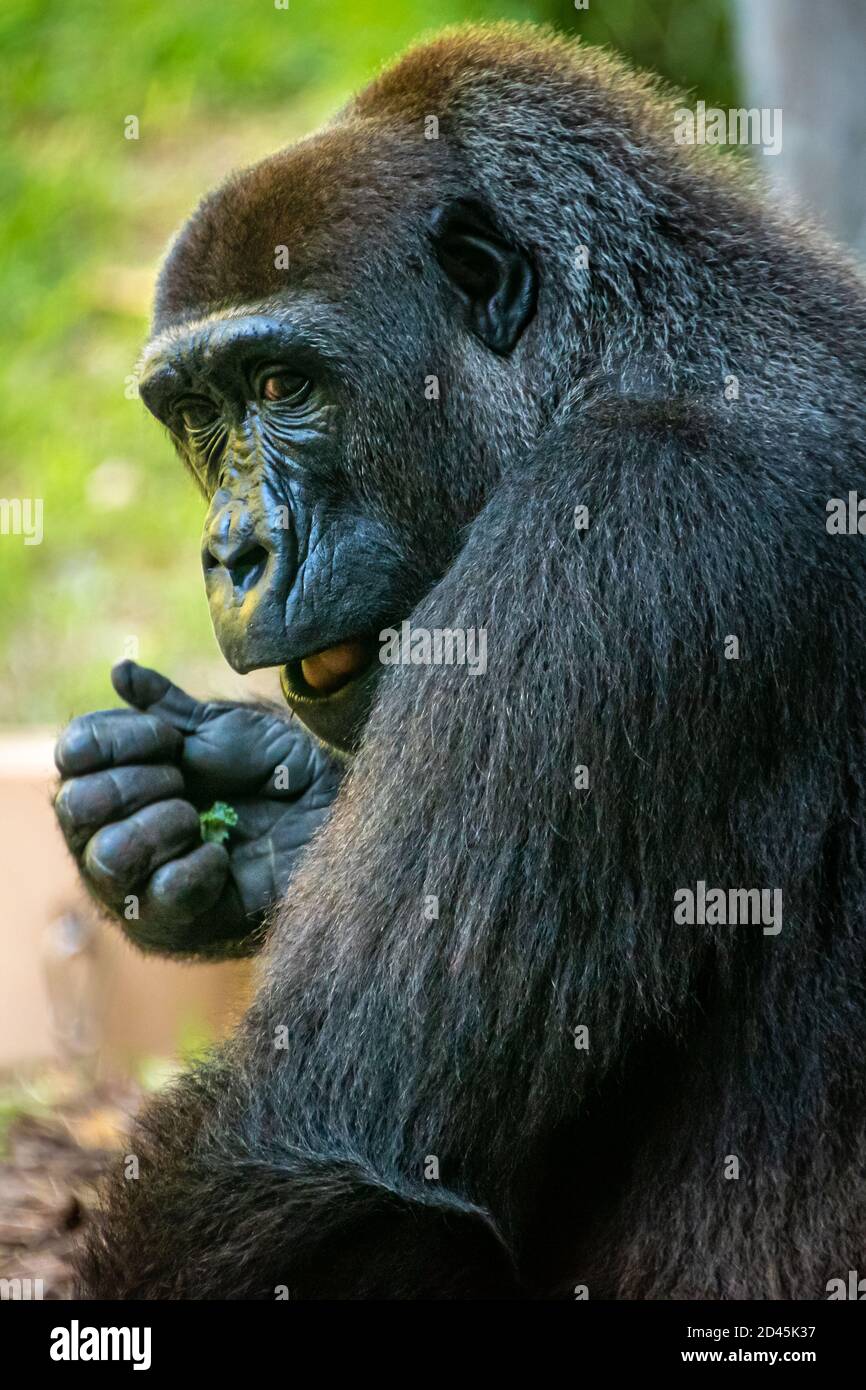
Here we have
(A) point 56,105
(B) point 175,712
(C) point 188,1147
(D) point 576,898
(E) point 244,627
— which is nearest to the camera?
(D) point 576,898

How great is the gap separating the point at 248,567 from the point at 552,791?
1074 millimetres

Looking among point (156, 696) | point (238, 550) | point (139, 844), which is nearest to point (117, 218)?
point (156, 696)

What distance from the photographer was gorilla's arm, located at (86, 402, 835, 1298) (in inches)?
142

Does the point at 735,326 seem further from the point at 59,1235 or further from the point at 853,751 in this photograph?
the point at 59,1235

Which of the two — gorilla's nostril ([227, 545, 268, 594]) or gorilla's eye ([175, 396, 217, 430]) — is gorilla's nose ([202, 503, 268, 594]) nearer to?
gorilla's nostril ([227, 545, 268, 594])

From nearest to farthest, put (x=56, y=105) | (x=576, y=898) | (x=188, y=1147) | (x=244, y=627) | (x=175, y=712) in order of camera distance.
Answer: (x=576, y=898) → (x=188, y=1147) → (x=244, y=627) → (x=175, y=712) → (x=56, y=105)

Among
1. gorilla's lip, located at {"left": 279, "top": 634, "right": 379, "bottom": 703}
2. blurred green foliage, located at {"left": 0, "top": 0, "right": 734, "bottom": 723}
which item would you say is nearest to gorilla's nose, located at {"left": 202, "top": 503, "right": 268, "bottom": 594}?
gorilla's lip, located at {"left": 279, "top": 634, "right": 379, "bottom": 703}

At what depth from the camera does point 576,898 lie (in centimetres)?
361

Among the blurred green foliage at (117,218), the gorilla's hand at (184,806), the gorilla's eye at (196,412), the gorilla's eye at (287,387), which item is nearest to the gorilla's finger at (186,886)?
the gorilla's hand at (184,806)

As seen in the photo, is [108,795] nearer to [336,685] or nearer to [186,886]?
[186,886]

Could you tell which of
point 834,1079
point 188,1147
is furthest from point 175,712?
point 834,1079

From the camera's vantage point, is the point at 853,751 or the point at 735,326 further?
the point at 735,326

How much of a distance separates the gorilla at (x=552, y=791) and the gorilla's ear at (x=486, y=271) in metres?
0.01

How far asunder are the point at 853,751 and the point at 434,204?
5.48 feet
